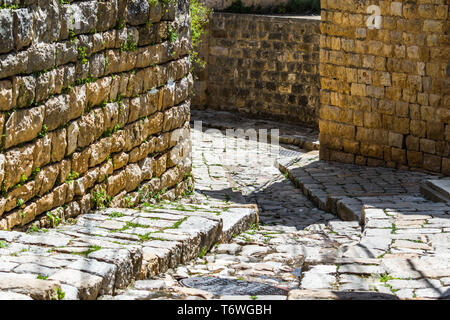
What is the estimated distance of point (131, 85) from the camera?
735cm

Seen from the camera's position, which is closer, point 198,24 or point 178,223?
point 178,223

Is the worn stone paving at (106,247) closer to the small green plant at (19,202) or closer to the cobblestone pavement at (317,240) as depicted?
the cobblestone pavement at (317,240)

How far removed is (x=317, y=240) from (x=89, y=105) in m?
2.79

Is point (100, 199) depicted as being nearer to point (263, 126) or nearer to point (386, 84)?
point (386, 84)

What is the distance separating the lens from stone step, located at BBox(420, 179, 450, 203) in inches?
341

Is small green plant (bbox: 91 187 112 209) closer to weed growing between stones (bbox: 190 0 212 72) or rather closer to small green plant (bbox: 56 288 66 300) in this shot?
small green plant (bbox: 56 288 66 300)

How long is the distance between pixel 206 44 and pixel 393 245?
39.8 feet

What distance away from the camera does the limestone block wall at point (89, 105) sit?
5.46 meters

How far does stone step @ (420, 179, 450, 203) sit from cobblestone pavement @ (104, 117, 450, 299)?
10 centimetres

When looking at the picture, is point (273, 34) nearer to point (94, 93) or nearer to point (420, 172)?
point (420, 172)

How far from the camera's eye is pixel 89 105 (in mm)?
6594

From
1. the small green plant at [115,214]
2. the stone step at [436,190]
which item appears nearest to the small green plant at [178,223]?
the small green plant at [115,214]

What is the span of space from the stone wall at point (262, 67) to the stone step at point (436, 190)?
23.9 feet

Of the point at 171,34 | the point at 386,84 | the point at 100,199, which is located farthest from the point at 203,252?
the point at 386,84
